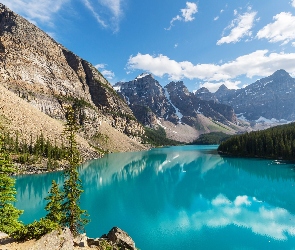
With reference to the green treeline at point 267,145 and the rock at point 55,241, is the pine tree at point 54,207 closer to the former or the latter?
the rock at point 55,241

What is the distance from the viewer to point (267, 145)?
454ft

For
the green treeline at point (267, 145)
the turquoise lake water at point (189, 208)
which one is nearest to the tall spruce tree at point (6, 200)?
the turquoise lake water at point (189, 208)

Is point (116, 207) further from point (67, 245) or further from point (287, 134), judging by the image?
point (287, 134)

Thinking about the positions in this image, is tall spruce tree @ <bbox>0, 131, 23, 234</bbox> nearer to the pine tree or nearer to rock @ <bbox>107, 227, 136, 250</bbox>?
the pine tree

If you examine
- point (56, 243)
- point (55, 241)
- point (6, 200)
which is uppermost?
point (6, 200)

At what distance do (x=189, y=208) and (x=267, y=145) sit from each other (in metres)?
106

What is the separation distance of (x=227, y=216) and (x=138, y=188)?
31171mm

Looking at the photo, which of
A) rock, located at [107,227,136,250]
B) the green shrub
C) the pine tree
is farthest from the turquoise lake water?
the green shrub

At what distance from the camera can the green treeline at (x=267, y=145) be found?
12694cm

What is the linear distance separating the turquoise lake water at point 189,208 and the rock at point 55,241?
15.3m

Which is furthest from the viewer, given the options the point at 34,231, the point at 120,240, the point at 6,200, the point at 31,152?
the point at 31,152

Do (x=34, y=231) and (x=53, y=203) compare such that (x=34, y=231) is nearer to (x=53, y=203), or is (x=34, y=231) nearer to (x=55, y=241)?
(x=55, y=241)

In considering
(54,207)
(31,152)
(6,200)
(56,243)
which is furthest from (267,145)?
(6,200)

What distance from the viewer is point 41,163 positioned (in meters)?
97.6
